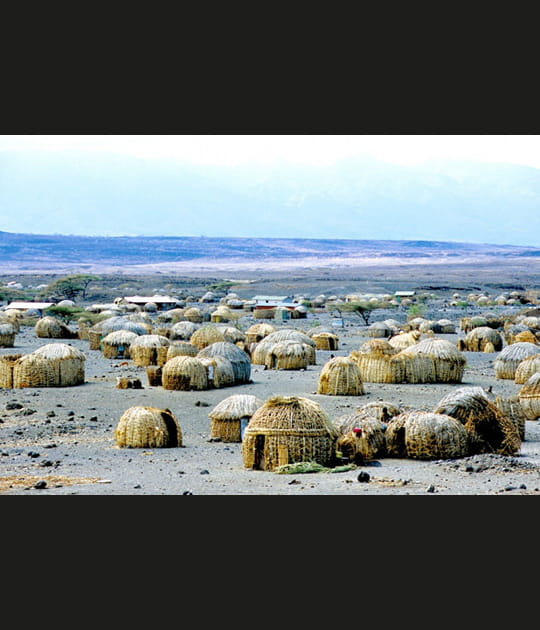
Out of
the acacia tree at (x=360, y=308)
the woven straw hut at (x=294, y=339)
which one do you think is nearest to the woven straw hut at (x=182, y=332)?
the woven straw hut at (x=294, y=339)

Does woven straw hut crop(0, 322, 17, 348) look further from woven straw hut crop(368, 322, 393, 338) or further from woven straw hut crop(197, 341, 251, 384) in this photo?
woven straw hut crop(368, 322, 393, 338)

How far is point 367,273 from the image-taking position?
165 m

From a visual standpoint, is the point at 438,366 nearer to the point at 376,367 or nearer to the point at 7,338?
the point at 376,367

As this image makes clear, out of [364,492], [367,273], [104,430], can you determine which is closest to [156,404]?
[104,430]

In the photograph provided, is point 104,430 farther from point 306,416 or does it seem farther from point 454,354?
point 454,354

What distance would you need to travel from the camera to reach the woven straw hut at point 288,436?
15102 mm

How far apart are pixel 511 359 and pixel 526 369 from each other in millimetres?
1669

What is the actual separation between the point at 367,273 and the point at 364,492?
6026 inches

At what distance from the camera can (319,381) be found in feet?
83.8

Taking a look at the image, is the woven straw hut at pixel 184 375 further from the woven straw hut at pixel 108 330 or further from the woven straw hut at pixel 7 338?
the woven straw hut at pixel 7 338

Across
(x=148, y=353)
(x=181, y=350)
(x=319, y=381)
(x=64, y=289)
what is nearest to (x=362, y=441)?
(x=319, y=381)

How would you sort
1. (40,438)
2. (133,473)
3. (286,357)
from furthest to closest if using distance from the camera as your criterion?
(286,357) < (40,438) < (133,473)

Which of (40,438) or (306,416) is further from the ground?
(306,416)

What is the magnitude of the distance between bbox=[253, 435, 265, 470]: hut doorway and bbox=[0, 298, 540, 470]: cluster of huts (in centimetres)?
2
